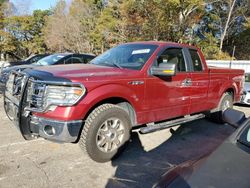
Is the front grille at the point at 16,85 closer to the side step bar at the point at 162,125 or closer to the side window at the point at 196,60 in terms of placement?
the side step bar at the point at 162,125

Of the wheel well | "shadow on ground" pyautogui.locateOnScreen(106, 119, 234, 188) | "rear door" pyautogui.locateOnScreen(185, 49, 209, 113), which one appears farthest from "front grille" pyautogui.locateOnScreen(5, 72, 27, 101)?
"rear door" pyautogui.locateOnScreen(185, 49, 209, 113)

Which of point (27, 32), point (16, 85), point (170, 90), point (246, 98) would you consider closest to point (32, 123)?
point (16, 85)

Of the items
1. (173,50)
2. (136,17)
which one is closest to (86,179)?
(173,50)

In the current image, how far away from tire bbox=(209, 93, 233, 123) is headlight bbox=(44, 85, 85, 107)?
4041 millimetres

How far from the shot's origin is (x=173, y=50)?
17.7ft

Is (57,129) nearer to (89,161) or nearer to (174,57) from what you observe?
(89,161)

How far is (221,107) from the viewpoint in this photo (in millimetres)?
6660

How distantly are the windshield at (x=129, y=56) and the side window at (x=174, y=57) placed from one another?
246 millimetres

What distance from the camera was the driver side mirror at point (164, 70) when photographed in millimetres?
4469

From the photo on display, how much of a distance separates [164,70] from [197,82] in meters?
1.40

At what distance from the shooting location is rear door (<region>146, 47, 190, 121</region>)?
186 inches

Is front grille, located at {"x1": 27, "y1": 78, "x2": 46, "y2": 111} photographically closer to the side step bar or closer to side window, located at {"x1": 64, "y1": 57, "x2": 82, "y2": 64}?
the side step bar

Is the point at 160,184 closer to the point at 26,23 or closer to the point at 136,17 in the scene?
the point at 136,17

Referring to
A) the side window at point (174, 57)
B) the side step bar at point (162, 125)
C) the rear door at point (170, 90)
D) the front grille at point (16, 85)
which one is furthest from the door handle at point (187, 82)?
the front grille at point (16, 85)
